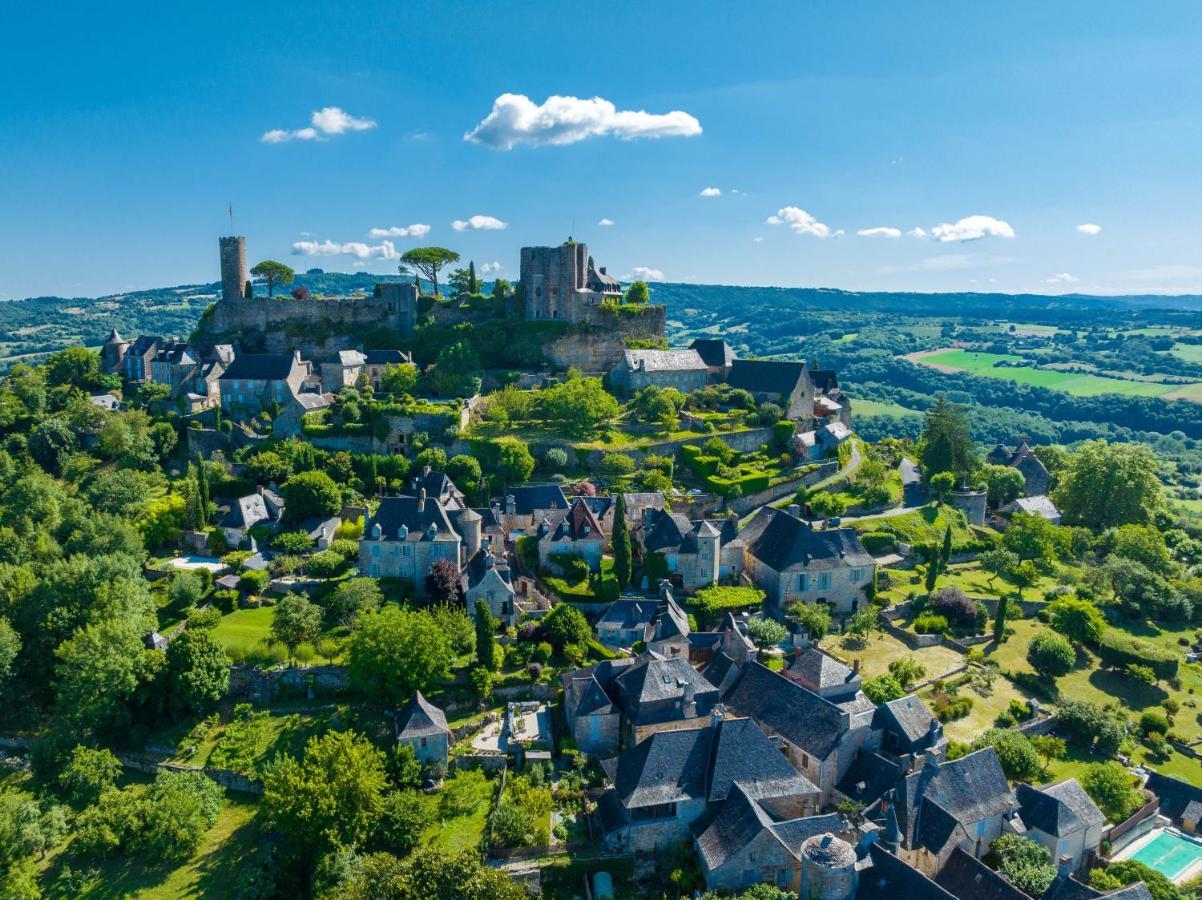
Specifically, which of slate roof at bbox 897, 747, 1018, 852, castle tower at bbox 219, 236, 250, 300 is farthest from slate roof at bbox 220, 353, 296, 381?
slate roof at bbox 897, 747, 1018, 852

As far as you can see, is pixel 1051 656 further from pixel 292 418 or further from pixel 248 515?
pixel 292 418

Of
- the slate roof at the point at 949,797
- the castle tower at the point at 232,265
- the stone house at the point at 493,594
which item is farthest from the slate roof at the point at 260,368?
the slate roof at the point at 949,797

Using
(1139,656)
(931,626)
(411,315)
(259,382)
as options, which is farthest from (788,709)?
(411,315)

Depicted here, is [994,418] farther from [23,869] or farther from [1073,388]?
[23,869]

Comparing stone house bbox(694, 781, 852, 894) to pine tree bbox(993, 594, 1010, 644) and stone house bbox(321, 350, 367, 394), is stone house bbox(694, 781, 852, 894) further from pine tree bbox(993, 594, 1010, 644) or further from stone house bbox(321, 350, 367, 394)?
stone house bbox(321, 350, 367, 394)

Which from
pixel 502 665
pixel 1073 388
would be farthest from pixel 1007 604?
pixel 1073 388

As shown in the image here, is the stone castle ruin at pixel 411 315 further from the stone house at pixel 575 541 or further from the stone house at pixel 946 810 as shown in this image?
the stone house at pixel 946 810
